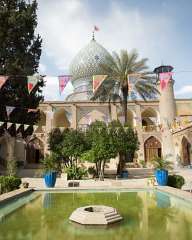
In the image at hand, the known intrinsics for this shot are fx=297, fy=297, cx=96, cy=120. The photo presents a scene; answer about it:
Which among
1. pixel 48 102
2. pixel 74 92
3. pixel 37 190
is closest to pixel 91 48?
pixel 74 92

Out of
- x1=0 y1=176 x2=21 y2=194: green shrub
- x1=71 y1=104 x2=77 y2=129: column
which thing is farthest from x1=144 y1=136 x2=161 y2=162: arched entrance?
x1=0 y1=176 x2=21 y2=194: green shrub

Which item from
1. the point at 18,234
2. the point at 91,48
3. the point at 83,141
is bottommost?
the point at 18,234

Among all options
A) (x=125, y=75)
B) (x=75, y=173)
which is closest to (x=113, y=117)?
(x=125, y=75)

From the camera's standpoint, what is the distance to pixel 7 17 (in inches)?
736

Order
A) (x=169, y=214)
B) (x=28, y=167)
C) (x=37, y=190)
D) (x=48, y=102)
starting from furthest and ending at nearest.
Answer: (x=48, y=102), (x=28, y=167), (x=37, y=190), (x=169, y=214)

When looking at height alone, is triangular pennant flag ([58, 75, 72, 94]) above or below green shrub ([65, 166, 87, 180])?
above

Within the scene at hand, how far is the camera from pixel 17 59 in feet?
61.2

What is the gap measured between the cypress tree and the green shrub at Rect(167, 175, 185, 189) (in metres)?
10.4

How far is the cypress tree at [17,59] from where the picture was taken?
730 inches

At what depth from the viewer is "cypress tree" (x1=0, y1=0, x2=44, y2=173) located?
60.8 ft

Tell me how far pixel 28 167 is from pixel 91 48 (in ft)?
63.7

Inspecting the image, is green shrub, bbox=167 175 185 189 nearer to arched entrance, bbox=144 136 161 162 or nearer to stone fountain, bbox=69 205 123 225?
stone fountain, bbox=69 205 123 225

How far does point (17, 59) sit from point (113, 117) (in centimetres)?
1801

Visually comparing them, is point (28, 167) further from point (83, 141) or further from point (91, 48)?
point (91, 48)
